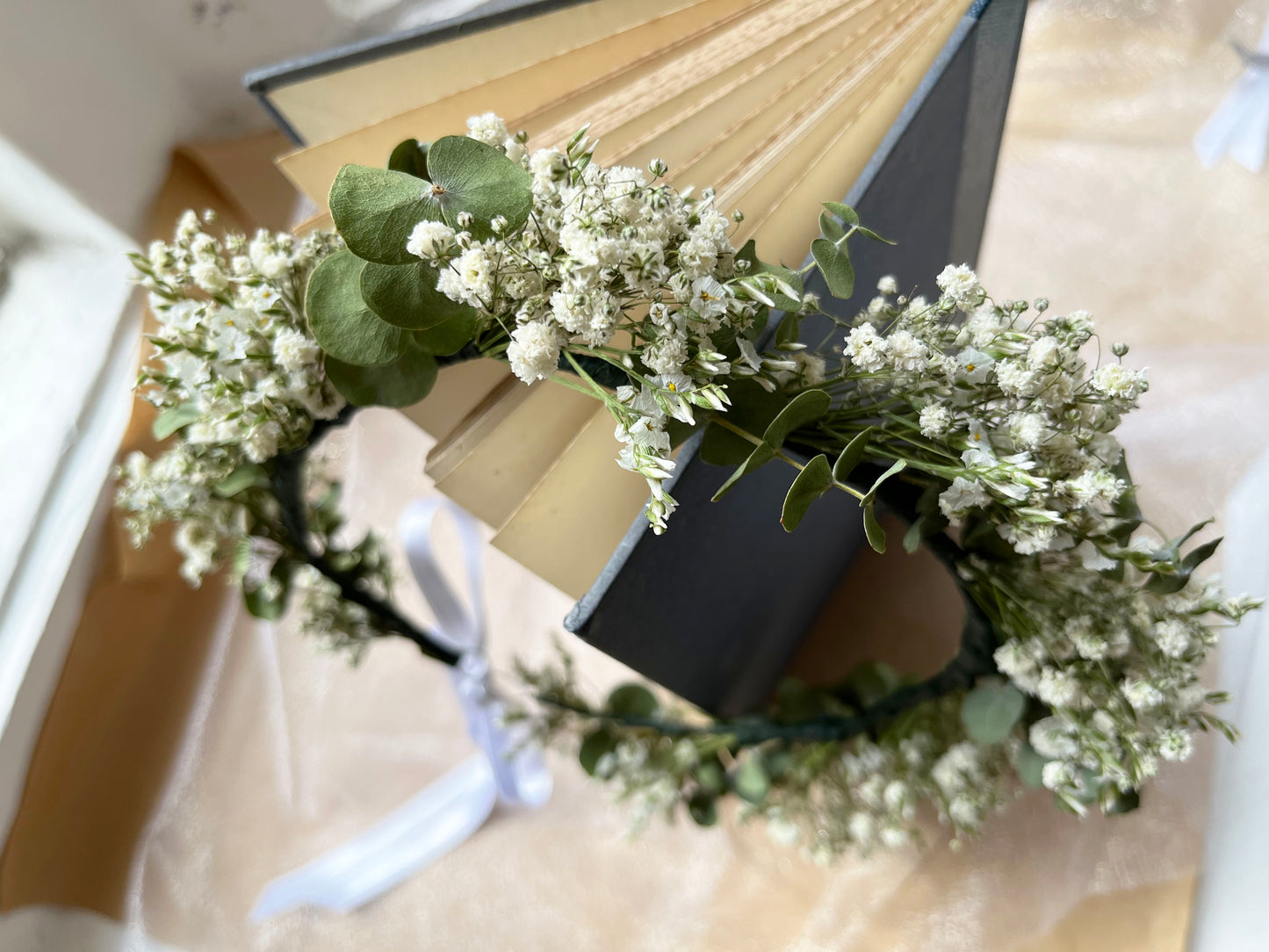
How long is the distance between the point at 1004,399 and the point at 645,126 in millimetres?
256

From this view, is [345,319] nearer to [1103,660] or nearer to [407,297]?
[407,297]

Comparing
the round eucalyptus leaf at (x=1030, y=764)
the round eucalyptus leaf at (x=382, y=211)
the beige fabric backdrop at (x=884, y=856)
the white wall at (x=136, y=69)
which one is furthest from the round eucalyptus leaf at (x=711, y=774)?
the white wall at (x=136, y=69)

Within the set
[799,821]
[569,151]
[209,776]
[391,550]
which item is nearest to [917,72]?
[569,151]

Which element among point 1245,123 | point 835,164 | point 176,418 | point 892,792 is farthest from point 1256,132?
point 176,418

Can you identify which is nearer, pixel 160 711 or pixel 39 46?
pixel 39 46

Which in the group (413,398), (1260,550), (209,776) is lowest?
(209,776)

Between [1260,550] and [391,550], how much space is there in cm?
77

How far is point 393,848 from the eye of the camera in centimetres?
76

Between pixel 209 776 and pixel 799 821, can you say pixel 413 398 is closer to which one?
pixel 799 821

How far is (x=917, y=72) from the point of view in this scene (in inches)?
19.9

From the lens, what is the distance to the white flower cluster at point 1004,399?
0.34m

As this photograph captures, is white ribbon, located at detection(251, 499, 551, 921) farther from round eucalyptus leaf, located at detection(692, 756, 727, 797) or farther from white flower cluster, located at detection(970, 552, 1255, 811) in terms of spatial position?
white flower cluster, located at detection(970, 552, 1255, 811)

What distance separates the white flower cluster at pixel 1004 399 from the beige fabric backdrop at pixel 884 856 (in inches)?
15.4

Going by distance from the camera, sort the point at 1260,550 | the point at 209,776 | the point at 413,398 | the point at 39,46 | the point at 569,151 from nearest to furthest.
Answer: the point at 569,151
the point at 413,398
the point at 1260,550
the point at 39,46
the point at 209,776
